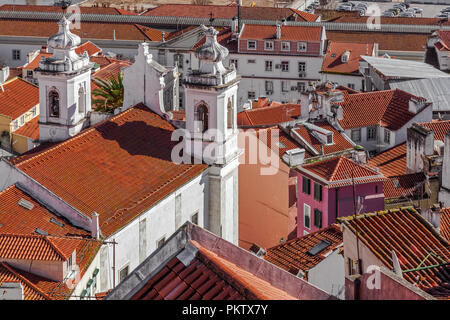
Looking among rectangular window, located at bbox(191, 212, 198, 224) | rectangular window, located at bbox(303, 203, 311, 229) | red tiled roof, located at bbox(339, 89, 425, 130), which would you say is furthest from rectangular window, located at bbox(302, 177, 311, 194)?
red tiled roof, located at bbox(339, 89, 425, 130)

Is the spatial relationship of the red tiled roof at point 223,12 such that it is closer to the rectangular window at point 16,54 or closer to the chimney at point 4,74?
the rectangular window at point 16,54

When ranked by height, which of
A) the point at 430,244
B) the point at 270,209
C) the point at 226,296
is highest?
the point at 226,296

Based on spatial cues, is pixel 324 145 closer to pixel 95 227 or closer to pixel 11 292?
pixel 95 227

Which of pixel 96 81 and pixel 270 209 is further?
pixel 96 81

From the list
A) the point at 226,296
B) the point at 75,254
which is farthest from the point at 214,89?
the point at 226,296
